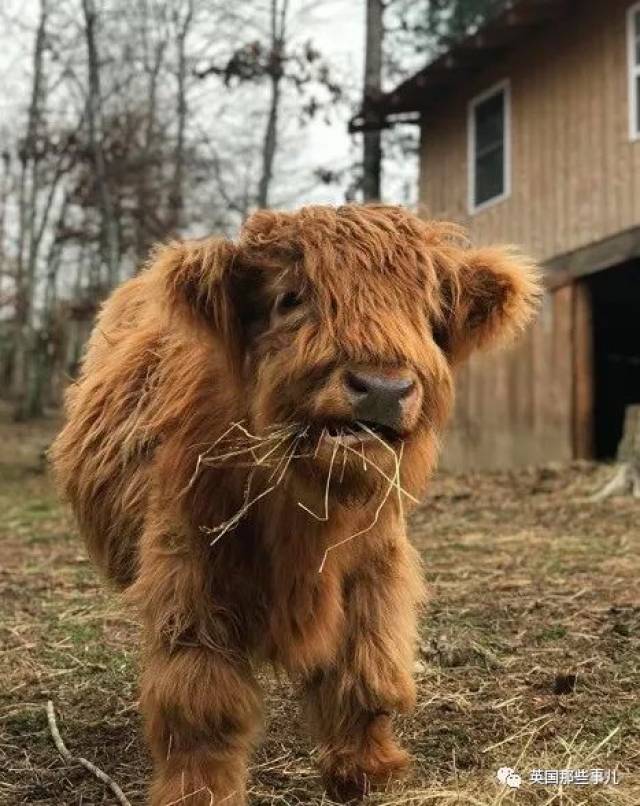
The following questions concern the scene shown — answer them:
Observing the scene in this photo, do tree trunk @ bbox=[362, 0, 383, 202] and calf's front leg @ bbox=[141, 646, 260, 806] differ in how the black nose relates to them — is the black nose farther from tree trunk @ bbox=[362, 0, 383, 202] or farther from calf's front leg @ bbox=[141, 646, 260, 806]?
tree trunk @ bbox=[362, 0, 383, 202]

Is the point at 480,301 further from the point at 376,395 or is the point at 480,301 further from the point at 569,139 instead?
the point at 569,139

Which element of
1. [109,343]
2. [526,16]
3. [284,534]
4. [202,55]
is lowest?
Result: [284,534]

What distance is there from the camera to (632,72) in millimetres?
10734

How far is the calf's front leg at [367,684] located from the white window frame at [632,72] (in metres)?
9.00

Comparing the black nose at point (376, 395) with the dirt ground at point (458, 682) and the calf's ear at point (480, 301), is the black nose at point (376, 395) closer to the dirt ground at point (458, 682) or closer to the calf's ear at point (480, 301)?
the calf's ear at point (480, 301)

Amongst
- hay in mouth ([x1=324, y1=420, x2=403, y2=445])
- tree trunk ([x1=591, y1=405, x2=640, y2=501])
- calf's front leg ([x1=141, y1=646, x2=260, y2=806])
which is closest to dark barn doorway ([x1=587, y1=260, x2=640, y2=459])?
tree trunk ([x1=591, y1=405, x2=640, y2=501])

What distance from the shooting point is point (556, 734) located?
10.2 feet

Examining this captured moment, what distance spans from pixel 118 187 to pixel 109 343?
1547 cm

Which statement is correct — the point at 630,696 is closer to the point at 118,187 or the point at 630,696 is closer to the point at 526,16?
the point at 526,16

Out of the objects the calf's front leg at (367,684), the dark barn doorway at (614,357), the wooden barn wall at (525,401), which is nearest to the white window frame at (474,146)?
the wooden barn wall at (525,401)

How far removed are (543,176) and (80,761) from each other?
10.6 metres

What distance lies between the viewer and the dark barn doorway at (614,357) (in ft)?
50.4

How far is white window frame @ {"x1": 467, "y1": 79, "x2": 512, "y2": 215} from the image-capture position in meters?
12.9

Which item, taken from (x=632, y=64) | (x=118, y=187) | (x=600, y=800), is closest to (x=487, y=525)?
(x=600, y=800)
